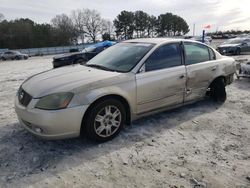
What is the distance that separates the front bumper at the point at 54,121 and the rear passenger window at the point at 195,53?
2383 millimetres

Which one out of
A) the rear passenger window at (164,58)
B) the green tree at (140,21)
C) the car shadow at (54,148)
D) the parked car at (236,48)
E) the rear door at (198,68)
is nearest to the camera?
the car shadow at (54,148)

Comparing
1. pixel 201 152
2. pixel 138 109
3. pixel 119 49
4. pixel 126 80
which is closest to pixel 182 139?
pixel 201 152

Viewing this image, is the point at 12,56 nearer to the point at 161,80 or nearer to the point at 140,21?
the point at 161,80

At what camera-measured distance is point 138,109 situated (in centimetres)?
401

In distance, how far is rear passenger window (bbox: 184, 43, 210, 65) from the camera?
4734mm

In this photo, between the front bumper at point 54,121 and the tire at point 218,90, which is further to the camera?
the tire at point 218,90

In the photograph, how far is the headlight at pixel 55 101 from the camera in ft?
10.7

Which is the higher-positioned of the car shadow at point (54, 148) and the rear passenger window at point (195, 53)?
the rear passenger window at point (195, 53)

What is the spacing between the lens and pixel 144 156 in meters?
3.34

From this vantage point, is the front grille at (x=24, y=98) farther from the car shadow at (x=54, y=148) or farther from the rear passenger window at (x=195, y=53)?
the rear passenger window at (x=195, y=53)

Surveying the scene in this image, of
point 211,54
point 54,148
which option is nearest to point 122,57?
point 54,148

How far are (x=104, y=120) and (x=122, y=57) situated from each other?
1.28 metres

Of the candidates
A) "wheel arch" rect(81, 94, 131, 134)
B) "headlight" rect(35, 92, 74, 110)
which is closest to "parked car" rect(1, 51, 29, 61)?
"wheel arch" rect(81, 94, 131, 134)

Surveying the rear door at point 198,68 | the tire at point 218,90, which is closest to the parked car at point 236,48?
the tire at point 218,90
